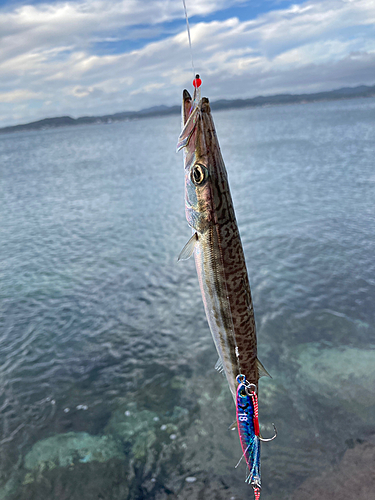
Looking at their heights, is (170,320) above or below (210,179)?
below

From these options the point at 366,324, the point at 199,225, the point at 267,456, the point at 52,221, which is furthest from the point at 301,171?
the point at 199,225

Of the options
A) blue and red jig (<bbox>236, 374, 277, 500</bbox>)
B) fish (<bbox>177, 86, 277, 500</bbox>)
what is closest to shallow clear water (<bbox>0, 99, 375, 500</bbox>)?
blue and red jig (<bbox>236, 374, 277, 500</bbox>)

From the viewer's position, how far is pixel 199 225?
3.84 metres

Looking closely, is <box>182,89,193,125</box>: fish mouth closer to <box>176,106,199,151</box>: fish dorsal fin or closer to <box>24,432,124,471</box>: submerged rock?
<box>176,106,199,151</box>: fish dorsal fin

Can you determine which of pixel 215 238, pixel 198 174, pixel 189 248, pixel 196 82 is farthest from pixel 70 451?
pixel 196 82

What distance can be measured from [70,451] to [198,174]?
10.8 metres

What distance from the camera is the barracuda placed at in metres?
3.60

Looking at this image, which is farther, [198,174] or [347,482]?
[347,482]

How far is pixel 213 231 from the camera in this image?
12.4 feet

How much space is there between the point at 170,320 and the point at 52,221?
23441mm

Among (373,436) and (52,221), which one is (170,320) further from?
(52,221)

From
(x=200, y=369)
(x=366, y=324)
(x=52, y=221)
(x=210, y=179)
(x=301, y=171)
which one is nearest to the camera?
(x=210, y=179)

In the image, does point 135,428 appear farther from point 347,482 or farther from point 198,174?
point 198,174

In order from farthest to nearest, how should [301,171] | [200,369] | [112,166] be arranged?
1. [112,166]
2. [301,171]
3. [200,369]
